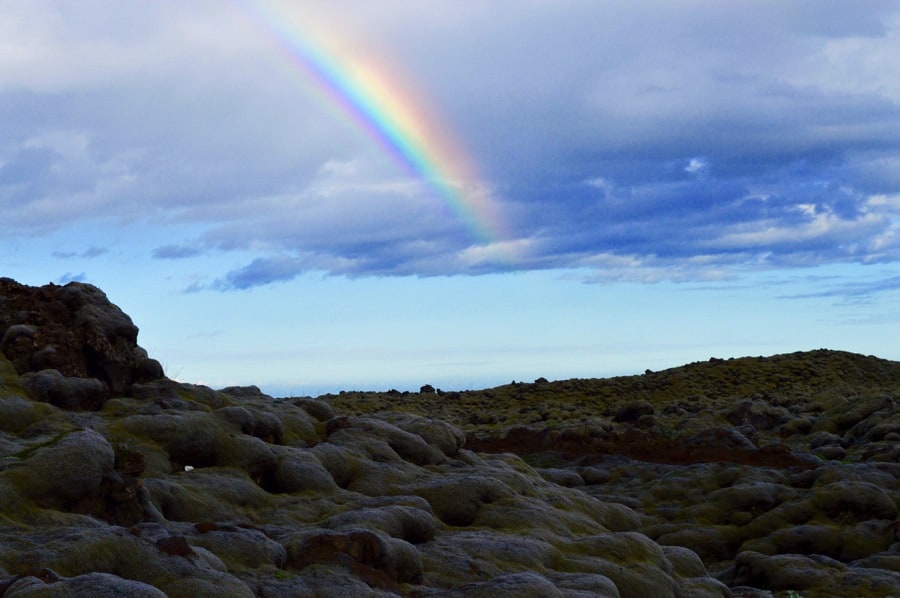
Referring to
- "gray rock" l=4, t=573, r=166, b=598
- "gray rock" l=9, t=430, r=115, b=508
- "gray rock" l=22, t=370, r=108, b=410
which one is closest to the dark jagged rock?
"gray rock" l=22, t=370, r=108, b=410

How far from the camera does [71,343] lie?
78.8 ft

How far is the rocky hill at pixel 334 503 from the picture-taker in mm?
14781

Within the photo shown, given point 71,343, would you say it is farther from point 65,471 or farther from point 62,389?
point 65,471

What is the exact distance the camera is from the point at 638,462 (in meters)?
41.0

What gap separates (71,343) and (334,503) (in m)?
8.88

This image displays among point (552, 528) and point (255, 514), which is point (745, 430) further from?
point (255, 514)

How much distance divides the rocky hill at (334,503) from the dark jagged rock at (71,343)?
53mm

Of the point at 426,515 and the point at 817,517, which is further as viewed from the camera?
the point at 817,517

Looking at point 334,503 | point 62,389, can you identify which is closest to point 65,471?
point 334,503

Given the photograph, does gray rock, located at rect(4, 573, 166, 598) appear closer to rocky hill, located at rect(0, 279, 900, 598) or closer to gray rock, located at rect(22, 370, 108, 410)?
rocky hill, located at rect(0, 279, 900, 598)

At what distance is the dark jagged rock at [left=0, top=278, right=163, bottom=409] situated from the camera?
73.7ft

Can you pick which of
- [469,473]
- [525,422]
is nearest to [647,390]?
[525,422]

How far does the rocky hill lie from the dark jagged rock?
0.05 m

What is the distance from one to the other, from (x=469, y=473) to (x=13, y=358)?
11.9m
